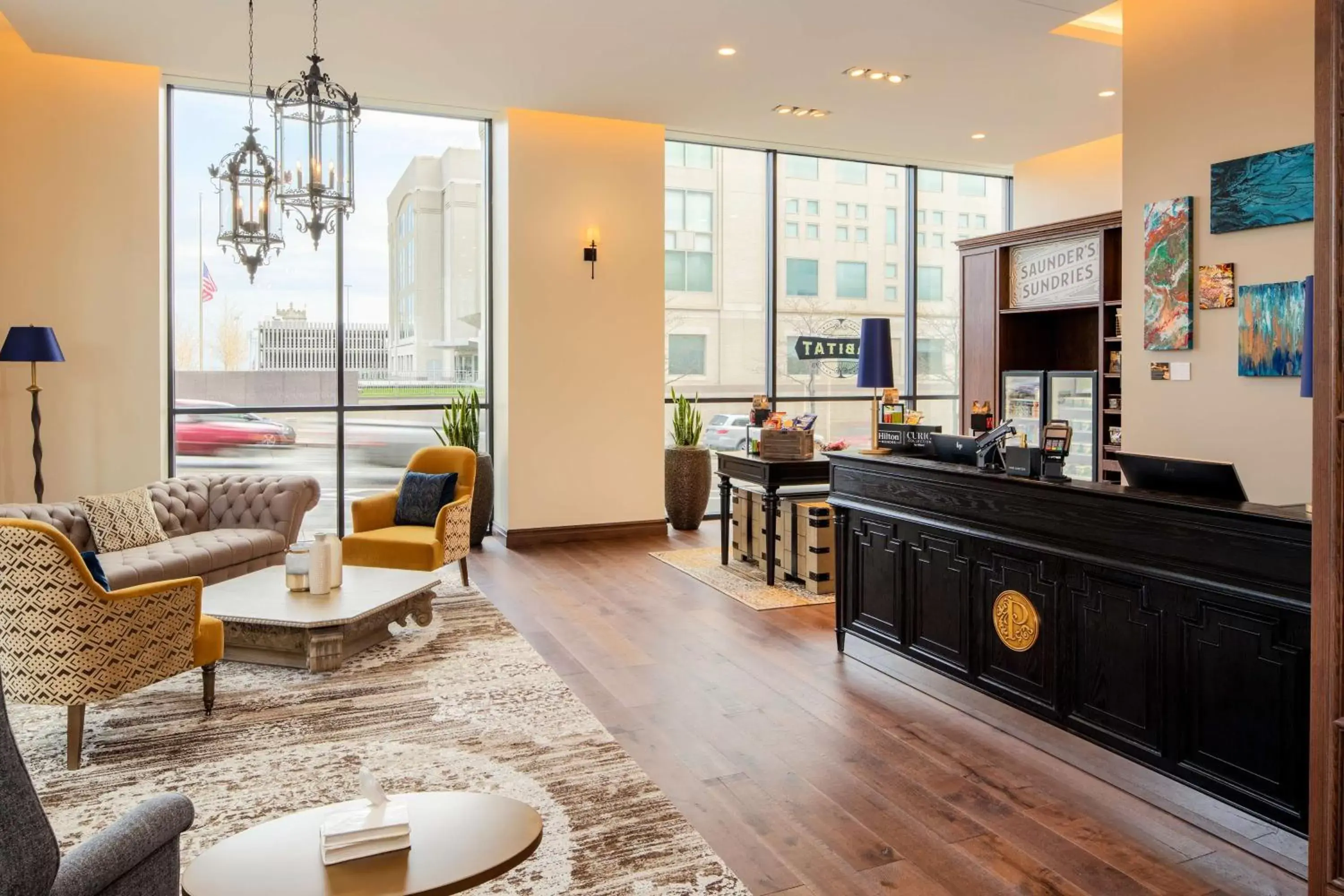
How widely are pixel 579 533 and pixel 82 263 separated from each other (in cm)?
407

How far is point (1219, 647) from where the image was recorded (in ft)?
9.18

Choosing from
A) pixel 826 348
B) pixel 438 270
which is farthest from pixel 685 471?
pixel 438 270

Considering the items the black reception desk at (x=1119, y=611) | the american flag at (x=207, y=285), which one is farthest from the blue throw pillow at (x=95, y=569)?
the american flag at (x=207, y=285)

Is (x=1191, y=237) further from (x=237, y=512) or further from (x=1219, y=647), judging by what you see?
(x=237, y=512)

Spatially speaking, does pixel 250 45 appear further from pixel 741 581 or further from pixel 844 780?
pixel 844 780

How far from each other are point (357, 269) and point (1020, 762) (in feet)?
20.4

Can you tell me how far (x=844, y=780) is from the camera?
3260mm

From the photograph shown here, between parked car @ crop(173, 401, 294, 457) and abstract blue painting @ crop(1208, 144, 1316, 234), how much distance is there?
645 cm

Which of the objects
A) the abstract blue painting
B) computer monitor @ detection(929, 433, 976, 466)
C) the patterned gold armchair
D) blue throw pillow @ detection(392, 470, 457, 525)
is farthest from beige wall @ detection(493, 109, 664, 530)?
the abstract blue painting

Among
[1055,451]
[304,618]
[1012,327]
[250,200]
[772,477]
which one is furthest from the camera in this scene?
[1012,327]

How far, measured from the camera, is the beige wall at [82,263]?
20.2ft

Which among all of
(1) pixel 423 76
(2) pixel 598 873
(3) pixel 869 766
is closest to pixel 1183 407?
(3) pixel 869 766

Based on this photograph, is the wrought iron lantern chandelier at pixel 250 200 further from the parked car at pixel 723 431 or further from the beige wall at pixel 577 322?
the parked car at pixel 723 431

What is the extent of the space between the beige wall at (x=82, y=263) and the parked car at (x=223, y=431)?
54 cm
